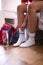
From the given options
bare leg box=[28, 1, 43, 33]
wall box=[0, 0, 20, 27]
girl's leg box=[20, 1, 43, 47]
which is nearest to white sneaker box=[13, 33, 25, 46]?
girl's leg box=[20, 1, 43, 47]

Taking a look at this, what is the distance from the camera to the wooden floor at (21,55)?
5.57 ft

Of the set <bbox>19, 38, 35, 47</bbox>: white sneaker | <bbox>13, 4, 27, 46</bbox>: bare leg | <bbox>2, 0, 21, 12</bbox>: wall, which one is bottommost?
<bbox>19, 38, 35, 47</bbox>: white sneaker

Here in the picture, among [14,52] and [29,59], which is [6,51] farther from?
[29,59]

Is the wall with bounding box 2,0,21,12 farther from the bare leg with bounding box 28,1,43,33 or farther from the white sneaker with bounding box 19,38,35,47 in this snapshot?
the white sneaker with bounding box 19,38,35,47

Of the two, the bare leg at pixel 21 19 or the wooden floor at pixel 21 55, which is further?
the bare leg at pixel 21 19

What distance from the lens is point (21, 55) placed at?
192cm

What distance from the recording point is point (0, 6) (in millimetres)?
3189

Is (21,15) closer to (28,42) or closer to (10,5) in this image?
(28,42)

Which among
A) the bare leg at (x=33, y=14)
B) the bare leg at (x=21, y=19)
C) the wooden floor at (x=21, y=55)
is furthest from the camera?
the bare leg at (x=21, y=19)

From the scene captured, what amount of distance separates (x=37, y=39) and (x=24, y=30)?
0.23 m

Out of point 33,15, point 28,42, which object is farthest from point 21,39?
point 33,15

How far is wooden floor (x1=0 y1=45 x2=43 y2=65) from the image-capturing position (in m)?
1.70

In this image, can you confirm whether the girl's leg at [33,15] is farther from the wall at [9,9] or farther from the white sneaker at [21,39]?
the wall at [9,9]

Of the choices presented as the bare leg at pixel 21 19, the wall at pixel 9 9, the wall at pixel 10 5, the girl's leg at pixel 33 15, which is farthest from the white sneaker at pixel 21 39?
the wall at pixel 10 5
